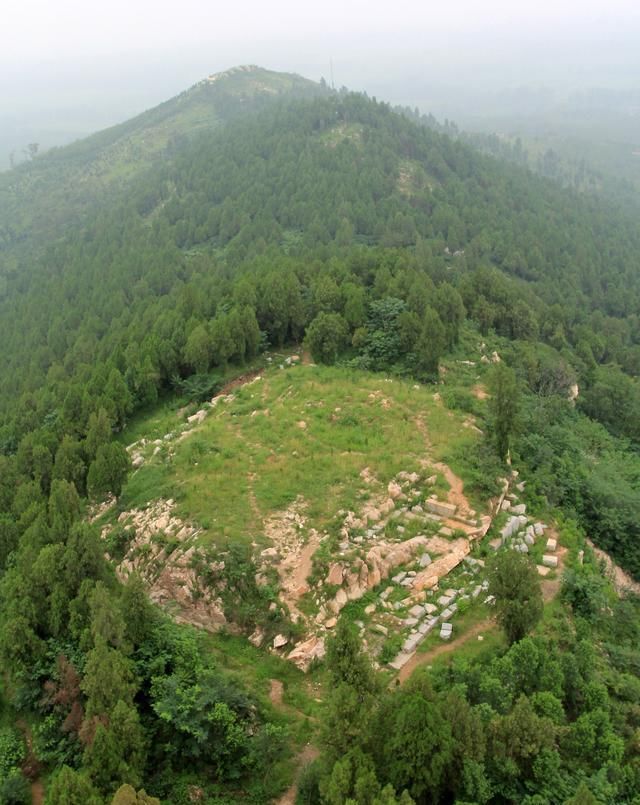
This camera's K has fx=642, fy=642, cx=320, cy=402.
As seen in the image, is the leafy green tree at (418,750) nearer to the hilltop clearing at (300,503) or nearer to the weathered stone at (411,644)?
the weathered stone at (411,644)

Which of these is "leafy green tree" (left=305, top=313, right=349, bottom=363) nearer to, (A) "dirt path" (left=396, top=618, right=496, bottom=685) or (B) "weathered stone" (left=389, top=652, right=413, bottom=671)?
(A) "dirt path" (left=396, top=618, right=496, bottom=685)

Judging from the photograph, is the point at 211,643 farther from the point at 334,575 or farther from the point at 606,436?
the point at 606,436

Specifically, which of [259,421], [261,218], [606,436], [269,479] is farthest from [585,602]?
[261,218]

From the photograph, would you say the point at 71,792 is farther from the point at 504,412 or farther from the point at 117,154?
the point at 117,154

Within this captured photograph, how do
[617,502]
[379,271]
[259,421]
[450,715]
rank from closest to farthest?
[450,715] < [617,502] < [259,421] < [379,271]

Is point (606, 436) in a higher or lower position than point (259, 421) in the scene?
lower

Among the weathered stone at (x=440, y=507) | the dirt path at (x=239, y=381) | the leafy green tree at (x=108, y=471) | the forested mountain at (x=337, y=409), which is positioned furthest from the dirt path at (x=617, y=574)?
the dirt path at (x=239, y=381)
